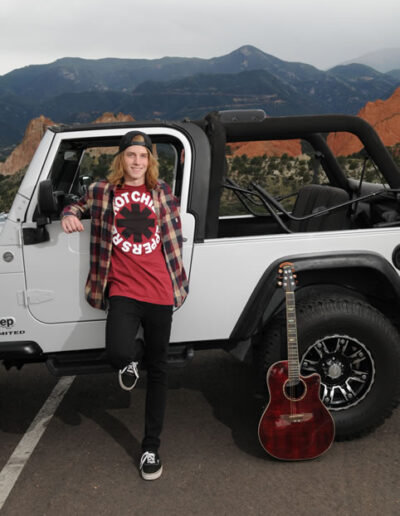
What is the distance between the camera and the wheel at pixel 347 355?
3299 mm

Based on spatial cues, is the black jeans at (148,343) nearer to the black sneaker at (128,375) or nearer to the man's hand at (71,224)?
the black sneaker at (128,375)

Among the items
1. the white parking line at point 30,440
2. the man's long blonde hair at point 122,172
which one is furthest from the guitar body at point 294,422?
the white parking line at point 30,440

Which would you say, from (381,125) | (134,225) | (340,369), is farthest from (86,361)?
(381,125)

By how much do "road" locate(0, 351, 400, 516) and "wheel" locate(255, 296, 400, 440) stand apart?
22cm

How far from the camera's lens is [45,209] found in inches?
116

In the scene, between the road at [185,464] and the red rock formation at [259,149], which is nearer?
the road at [185,464]

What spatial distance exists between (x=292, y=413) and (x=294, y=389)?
14 centimetres

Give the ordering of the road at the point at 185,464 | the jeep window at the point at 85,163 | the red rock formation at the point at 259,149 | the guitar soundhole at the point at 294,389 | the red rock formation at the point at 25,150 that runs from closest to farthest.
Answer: the road at the point at 185,464 → the guitar soundhole at the point at 294,389 → the jeep window at the point at 85,163 → the red rock formation at the point at 259,149 → the red rock formation at the point at 25,150

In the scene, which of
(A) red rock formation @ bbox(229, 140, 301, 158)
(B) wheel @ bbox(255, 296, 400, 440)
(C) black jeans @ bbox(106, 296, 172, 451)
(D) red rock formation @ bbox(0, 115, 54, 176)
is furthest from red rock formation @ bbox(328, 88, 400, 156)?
(C) black jeans @ bbox(106, 296, 172, 451)

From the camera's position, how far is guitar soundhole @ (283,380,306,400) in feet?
10.5

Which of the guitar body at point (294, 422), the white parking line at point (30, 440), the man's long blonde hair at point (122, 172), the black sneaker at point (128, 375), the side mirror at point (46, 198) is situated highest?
the man's long blonde hair at point (122, 172)

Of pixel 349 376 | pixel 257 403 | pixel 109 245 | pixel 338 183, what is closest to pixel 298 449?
pixel 349 376

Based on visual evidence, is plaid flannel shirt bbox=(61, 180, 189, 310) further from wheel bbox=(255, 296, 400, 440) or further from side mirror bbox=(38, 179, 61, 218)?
wheel bbox=(255, 296, 400, 440)

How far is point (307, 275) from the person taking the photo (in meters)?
3.42
